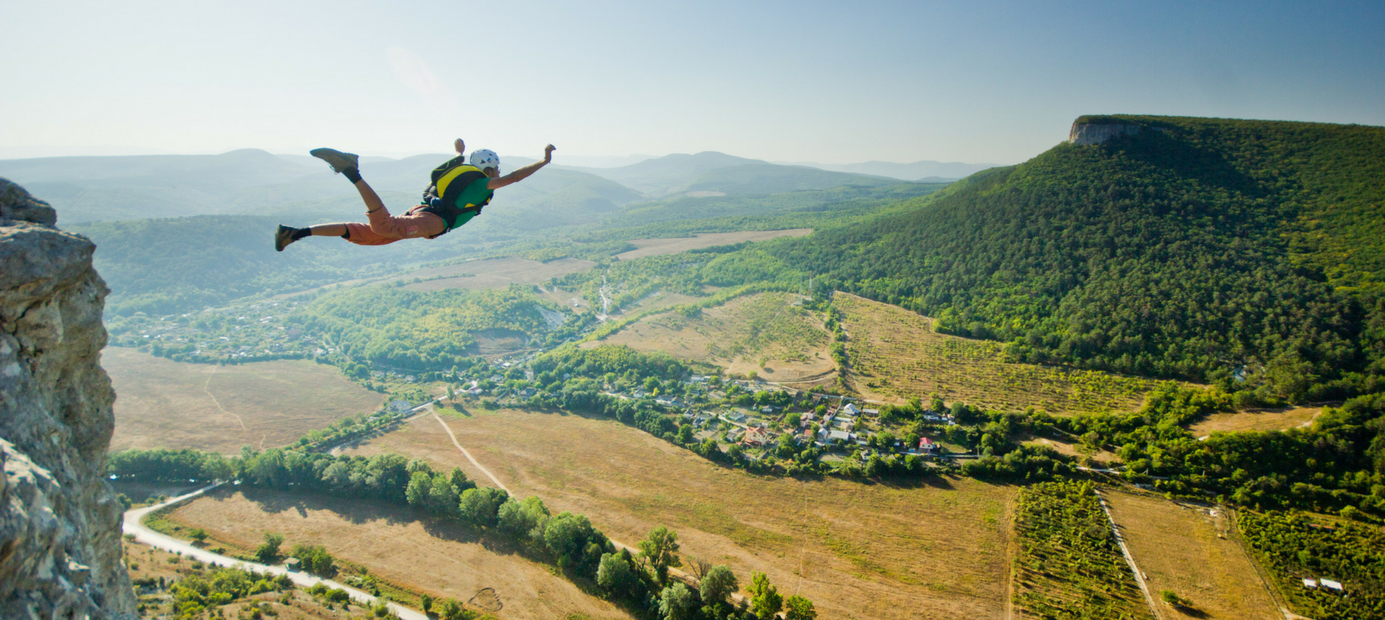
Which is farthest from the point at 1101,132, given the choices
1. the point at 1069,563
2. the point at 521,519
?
the point at 521,519

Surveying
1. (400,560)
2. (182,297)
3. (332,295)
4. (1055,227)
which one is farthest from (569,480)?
(182,297)

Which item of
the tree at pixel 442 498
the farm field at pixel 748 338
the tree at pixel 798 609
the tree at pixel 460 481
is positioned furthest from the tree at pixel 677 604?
the farm field at pixel 748 338

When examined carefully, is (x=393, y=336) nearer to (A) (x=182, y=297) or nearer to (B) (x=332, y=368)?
(B) (x=332, y=368)

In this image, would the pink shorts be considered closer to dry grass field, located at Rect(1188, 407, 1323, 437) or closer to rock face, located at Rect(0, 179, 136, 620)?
rock face, located at Rect(0, 179, 136, 620)

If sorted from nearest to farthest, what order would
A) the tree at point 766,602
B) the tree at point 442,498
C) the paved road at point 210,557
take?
the tree at point 766,602
the paved road at point 210,557
the tree at point 442,498

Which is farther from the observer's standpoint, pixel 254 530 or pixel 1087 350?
pixel 1087 350

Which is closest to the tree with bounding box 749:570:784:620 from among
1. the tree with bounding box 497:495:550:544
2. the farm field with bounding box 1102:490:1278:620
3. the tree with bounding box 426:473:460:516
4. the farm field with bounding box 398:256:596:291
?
the tree with bounding box 497:495:550:544

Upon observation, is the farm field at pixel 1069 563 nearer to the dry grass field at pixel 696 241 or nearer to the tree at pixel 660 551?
the tree at pixel 660 551
